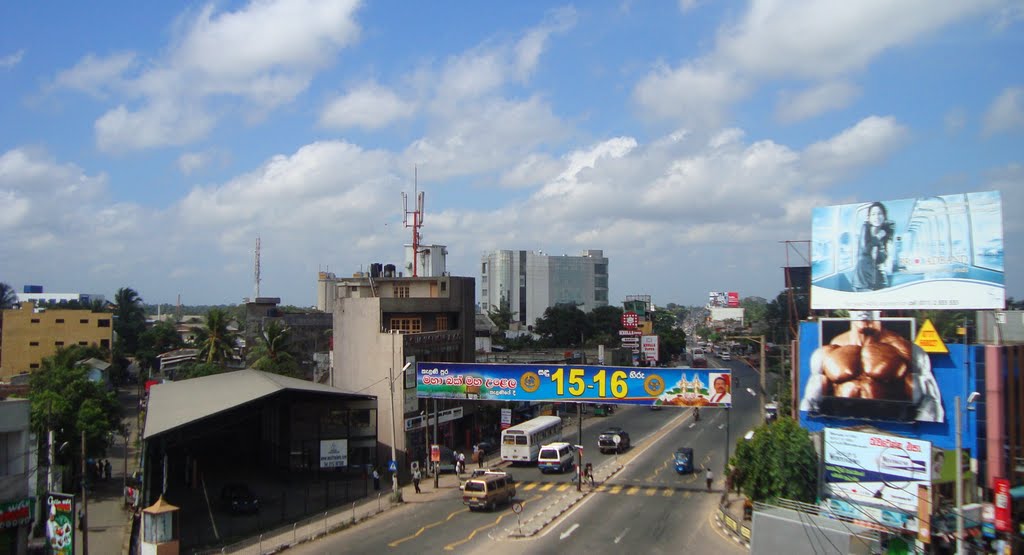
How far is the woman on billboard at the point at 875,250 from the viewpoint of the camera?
3578cm

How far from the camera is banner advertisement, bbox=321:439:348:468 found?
4116 centimetres

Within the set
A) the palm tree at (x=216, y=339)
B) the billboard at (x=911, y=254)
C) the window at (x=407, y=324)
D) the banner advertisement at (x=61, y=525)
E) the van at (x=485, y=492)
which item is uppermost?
the billboard at (x=911, y=254)

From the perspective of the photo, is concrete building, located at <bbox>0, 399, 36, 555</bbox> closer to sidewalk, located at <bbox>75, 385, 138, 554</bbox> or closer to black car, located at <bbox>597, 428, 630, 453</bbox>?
sidewalk, located at <bbox>75, 385, 138, 554</bbox>

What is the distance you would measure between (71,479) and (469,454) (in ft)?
78.1

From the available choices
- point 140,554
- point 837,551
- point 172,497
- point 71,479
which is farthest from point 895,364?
point 71,479

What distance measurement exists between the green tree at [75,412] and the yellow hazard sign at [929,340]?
144 feet

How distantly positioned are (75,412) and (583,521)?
3133cm

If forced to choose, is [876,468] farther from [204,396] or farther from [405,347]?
[204,396]

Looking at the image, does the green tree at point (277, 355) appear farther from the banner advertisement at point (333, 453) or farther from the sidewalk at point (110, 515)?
the banner advertisement at point (333, 453)

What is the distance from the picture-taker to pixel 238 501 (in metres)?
35.5

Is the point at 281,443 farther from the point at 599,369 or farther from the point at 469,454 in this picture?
the point at 599,369

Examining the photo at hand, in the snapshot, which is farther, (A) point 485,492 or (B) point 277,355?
(B) point 277,355

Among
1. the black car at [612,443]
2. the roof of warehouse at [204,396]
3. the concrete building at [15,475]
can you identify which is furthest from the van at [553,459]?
the concrete building at [15,475]

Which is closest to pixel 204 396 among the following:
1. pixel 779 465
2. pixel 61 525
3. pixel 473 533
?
pixel 61 525
